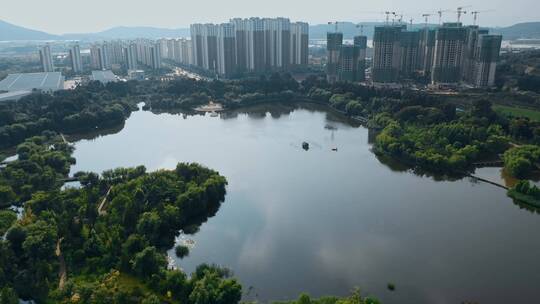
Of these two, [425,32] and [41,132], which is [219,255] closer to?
[41,132]

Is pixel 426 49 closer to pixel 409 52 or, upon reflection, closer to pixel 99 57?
pixel 409 52

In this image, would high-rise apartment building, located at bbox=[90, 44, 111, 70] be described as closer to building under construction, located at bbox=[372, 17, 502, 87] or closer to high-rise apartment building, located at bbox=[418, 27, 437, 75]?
building under construction, located at bbox=[372, 17, 502, 87]

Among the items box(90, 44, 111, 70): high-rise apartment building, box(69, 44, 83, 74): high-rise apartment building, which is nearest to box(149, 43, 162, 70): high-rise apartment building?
box(90, 44, 111, 70): high-rise apartment building

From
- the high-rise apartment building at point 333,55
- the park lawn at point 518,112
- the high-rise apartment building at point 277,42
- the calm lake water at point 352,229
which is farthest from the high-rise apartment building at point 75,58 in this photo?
the park lawn at point 518,112

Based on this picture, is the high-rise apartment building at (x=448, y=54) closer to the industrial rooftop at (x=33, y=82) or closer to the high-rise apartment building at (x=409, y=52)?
the high-rise apartment building at (x=409, y=52)

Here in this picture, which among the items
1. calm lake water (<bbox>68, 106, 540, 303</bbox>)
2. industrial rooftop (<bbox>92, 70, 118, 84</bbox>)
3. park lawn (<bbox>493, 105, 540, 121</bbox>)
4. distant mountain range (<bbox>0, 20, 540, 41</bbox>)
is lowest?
calm lake water (<bbox>68, 106, 540, 303</bbox>)

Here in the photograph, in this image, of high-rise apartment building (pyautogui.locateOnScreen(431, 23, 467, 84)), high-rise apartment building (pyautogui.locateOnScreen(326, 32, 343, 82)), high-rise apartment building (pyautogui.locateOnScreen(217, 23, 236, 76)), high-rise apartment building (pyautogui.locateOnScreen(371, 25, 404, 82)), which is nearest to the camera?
high-rise apartment building (pyautogui.locateOnScreen(431, 23, 467, 84))
